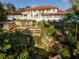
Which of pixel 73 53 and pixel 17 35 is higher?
pixel 17 35

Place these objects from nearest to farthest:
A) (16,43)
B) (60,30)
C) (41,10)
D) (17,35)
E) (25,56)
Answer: (25,56), (16,43), (17,35), (60,30), (41,10)

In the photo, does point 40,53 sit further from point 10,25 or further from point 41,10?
point 41,10

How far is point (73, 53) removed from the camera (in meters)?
27.5

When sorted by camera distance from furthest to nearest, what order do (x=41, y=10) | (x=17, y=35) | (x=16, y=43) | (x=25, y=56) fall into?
(x=41, y=10) → (x=17, y=35) → (x=16, y=43) → (x=25, y=56)

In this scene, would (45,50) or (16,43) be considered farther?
(45,50)

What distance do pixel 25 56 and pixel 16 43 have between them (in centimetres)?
281

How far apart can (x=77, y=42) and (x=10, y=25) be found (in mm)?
9241

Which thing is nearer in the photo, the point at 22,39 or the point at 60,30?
the point at 22,39

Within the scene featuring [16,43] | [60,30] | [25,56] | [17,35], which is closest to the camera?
[25,56]

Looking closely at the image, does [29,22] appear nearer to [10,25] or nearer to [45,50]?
[10,25]

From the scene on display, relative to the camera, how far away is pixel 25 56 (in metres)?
24.6

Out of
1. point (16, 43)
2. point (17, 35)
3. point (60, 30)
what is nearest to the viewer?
point (16, 43)

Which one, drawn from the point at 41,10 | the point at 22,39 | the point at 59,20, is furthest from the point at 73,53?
the point at 41,10

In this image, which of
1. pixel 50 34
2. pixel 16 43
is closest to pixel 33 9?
pixel 50 34
